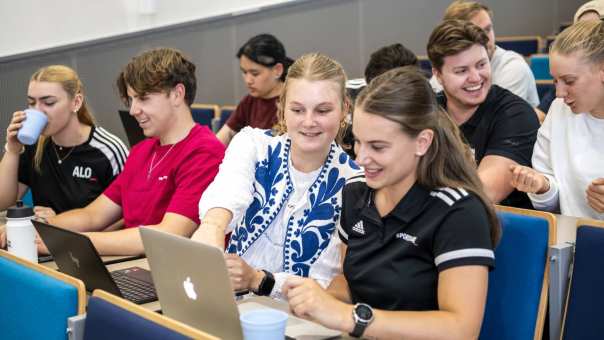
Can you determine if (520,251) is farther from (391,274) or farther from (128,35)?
(128,35)

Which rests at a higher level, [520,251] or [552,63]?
[552,63]

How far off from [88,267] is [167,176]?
65 cm

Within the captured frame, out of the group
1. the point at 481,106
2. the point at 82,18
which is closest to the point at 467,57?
the point at 481,106

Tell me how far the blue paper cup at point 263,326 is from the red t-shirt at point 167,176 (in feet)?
3.63

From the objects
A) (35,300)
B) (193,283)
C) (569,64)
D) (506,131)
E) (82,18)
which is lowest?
(35,300)

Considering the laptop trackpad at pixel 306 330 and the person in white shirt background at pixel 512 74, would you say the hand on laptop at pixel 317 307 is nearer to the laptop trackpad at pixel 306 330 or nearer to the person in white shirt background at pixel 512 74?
the laptop trackpad at pixel 306 330

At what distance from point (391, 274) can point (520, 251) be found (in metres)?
0.44

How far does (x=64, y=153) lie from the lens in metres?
3.07

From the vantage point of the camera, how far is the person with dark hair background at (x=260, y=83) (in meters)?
Result: 4.66

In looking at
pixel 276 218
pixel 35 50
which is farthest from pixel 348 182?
pixel 35 50

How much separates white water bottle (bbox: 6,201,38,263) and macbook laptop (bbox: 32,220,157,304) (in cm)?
12

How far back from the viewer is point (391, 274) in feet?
5.89

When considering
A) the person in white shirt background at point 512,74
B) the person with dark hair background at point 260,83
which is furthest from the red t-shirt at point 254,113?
the person in white shirt background at point 512,74

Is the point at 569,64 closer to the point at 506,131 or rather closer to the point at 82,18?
the point at 506,131
